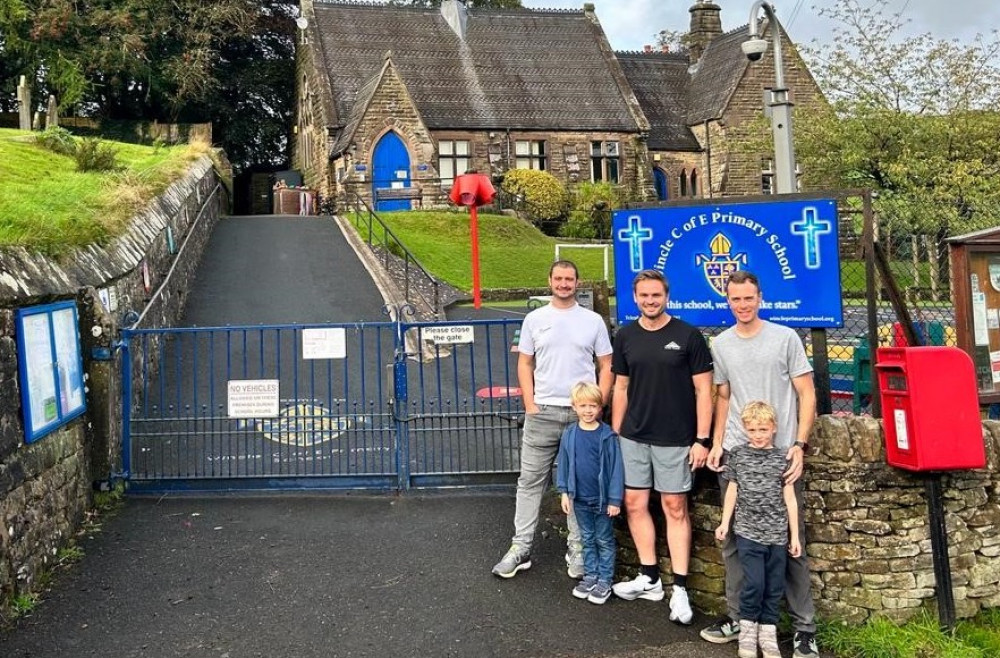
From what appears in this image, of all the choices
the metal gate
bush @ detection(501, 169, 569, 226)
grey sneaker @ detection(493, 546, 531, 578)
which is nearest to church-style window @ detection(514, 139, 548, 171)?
bush @ detection(501, 169, 569, 226)

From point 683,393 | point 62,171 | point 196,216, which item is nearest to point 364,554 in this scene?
point 683,393

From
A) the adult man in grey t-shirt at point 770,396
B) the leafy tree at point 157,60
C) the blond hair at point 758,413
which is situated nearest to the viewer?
the blond hair at point 758,413

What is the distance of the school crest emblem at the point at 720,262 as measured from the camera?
625cm

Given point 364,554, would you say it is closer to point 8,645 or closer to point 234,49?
point 8,645

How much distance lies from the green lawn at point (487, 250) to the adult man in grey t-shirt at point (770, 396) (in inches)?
572

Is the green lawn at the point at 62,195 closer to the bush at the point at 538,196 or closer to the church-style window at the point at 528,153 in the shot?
the bush at the point at 538,196

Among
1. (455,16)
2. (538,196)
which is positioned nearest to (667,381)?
(538,196)

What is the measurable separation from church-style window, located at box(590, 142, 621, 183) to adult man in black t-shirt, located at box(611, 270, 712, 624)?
1215 inches

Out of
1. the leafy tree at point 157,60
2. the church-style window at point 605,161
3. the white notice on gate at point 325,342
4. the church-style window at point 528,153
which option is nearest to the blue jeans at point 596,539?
the white notice on gate at point 325,342

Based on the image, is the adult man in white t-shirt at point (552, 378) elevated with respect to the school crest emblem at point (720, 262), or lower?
lower

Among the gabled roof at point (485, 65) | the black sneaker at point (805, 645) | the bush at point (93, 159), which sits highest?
the gabled roof at point (485, 65)

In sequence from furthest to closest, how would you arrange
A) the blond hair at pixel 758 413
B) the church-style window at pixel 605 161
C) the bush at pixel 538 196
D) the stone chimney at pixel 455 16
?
the stone chimney at pixel 455 16 → the church-style window at pixel 605 161 → the bush at pixel 538 196 → the blond hair at pixel 758 413

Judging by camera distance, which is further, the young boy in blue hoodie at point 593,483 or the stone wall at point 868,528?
the young boy in blue hoodie at point 593,483

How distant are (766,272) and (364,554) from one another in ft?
12.2
